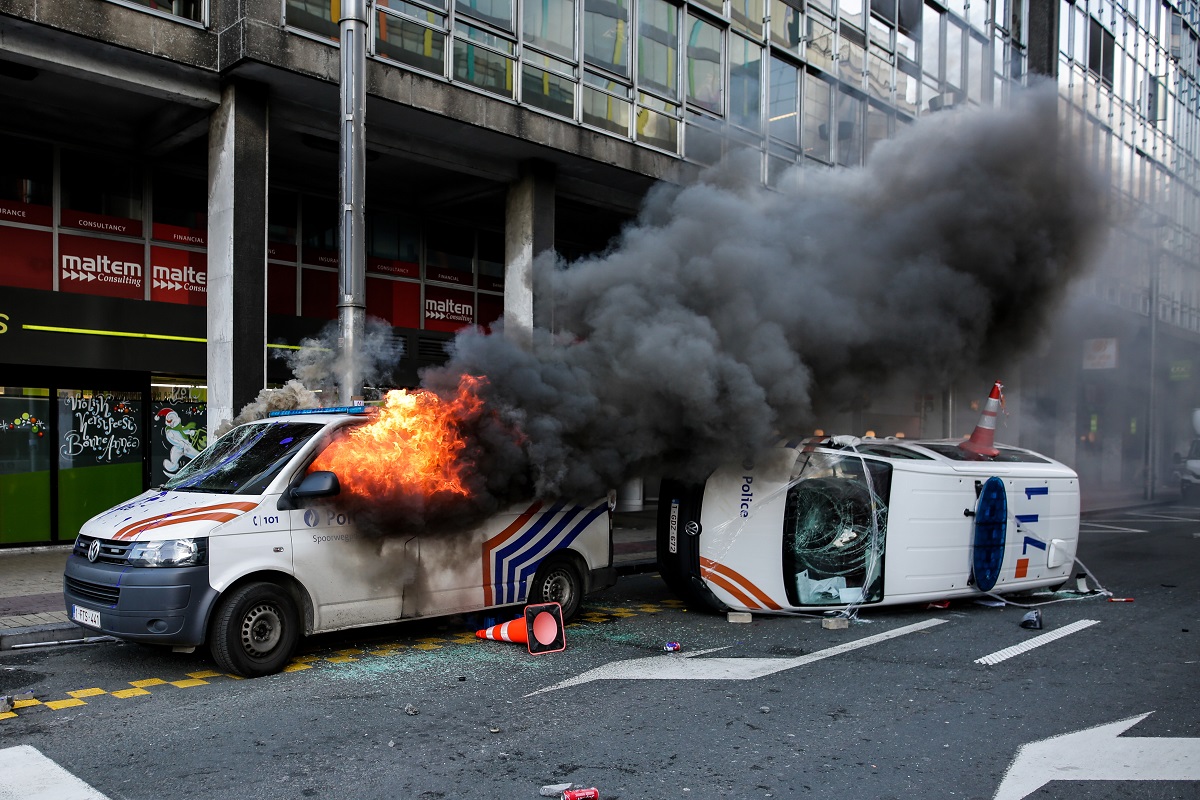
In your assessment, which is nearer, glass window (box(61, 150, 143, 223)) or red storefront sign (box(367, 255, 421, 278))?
glass window (box(61, 150, 143, 223))

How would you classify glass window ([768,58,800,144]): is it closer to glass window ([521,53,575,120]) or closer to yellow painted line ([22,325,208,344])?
glass window ([521,53,575,120])

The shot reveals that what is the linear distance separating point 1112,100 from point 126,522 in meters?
11.8

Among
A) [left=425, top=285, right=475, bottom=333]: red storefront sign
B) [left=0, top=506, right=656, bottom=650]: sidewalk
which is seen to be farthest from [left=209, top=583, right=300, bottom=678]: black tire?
[left=425, top=285, right=475, bottom=333]: red storefront sign

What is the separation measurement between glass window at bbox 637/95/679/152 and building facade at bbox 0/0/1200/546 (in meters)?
0.04

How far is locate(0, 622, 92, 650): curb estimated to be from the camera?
284 inches

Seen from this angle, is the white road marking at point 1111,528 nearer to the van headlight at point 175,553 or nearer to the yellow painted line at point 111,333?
the yellow painted line at point 111,333

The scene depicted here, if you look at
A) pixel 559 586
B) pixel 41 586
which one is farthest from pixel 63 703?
pixel 41 586

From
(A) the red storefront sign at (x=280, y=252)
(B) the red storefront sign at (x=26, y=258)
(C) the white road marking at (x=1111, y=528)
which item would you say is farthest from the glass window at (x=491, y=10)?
(C) the white road marking at (x=1111, y=528)

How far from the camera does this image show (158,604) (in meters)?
5.77

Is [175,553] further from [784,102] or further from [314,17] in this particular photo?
[784,102]

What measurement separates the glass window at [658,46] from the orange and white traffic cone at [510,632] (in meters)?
10.3

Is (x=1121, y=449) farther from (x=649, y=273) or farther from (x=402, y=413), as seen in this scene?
(x=402, y=413)

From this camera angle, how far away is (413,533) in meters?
6.78

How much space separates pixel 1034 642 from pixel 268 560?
606cm
